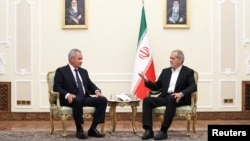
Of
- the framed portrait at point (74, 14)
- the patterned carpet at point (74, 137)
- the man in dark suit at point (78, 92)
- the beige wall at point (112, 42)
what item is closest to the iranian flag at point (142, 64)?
the beige wall at point (112, 42)

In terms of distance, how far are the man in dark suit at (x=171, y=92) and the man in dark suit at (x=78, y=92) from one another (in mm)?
640

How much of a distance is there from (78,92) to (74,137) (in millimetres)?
644

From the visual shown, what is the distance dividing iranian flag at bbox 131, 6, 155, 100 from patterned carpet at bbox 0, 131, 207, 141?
133cm

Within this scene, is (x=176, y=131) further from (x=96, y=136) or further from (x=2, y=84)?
(x=2, y=84)

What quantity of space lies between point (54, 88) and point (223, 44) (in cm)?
345

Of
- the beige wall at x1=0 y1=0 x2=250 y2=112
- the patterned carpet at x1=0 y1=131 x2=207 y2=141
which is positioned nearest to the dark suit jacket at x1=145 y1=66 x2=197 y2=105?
the patterned carpet at x1=0 y1=131 x2=207 y2=141

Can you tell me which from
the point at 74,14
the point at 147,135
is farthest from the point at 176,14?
the point at 147,135

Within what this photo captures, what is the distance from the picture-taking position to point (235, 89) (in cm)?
880

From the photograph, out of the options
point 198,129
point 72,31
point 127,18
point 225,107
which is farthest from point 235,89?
point 72,31

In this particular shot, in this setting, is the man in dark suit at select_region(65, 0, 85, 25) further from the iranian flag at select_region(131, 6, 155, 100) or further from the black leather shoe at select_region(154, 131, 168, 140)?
the black leather shoe at select_region(154, 131, 168, 140)

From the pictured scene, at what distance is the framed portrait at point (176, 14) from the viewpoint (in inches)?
342

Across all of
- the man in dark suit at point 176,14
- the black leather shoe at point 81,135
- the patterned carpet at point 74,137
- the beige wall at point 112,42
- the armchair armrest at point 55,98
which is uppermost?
the man in dark suit at point 176,14

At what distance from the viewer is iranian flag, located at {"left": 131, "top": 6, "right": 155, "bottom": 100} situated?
848 centimetres

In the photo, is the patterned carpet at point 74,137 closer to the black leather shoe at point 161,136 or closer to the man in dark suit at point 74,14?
the black leather shoe at point 161,136
